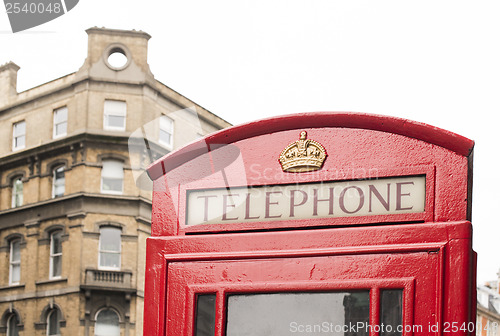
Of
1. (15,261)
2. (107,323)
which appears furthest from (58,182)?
(107,323)

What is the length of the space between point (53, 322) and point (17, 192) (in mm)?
5403

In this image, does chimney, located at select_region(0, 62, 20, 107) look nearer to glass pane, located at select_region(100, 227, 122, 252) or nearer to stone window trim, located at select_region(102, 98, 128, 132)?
stone window trim, located at select_region(102, 98, 128, 132)

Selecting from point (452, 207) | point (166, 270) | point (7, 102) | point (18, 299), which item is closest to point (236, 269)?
point (166, 270)

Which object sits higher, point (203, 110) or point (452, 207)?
point (203, 110)

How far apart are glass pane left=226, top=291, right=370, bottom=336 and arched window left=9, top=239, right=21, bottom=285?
1085 inches

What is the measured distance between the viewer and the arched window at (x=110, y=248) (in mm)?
27875

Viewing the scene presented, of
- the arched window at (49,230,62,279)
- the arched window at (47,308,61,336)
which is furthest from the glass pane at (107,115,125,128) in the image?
the arched window at (47,308,61,336)

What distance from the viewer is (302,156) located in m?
3.34

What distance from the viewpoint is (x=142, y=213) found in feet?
93.7

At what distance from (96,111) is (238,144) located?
1034 inches

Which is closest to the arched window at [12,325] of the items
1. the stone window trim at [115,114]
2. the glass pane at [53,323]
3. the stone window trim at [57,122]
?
the glass pane at [53,323]

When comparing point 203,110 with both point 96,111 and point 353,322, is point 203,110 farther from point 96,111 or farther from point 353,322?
point 353,322

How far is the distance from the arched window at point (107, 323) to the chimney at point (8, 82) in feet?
30.5

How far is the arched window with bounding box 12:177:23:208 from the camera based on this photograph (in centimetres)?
3062
